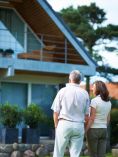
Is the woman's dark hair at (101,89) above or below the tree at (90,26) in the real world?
below

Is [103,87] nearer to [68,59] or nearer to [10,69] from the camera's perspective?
[10,69]

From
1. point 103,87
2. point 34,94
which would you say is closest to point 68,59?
point 34,94

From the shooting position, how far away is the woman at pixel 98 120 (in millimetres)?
9594

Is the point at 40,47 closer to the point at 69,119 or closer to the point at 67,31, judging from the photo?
the point at 67,31

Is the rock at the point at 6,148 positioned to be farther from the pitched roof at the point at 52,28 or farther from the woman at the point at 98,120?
the woman at the point at 98,120

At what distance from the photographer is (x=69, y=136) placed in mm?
8812

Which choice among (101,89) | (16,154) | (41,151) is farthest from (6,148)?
(101,89)

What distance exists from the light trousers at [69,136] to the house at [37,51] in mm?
10940

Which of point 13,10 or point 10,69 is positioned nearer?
point 10,69

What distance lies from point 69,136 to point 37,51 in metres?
12.3

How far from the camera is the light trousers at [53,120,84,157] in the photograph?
28.7 ft

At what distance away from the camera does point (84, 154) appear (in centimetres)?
1805

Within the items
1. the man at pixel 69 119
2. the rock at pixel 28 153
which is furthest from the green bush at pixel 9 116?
the man at pixel 69 119

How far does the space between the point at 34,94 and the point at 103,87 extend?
11580 millimetres
